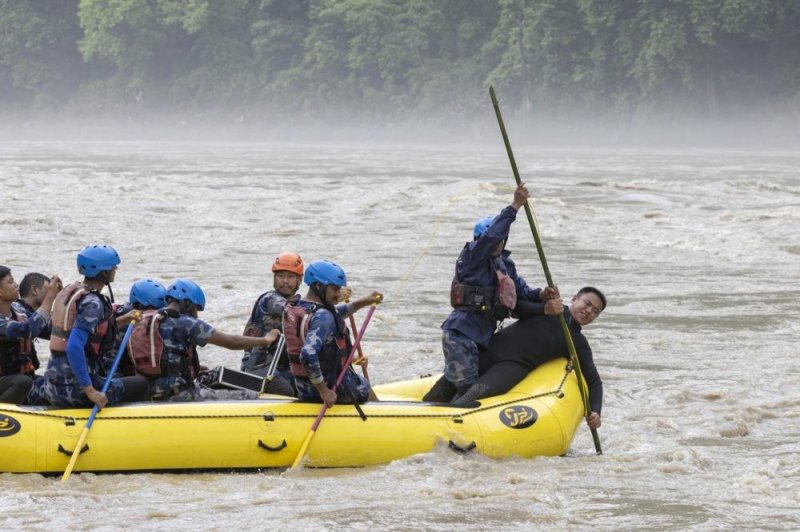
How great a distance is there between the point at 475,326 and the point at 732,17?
1572 inches

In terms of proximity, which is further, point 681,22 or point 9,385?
point 681,22

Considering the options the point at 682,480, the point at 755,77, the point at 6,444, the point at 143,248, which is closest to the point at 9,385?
the point at 6,444

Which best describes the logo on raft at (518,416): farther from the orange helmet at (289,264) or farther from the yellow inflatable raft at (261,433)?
the orange helmet at (289,264)

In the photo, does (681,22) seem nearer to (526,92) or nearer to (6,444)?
(526,92)

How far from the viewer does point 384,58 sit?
190 ft

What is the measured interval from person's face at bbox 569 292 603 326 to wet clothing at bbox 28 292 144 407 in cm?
Result: 242

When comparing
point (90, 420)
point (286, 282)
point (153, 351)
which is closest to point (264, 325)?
point (286, 282)

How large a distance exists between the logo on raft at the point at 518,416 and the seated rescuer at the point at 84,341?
1.99m

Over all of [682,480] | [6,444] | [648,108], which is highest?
[6,444]

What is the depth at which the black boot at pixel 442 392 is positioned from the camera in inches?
303

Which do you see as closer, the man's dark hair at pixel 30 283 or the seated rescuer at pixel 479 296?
the seated rescuer at pixel 479 296

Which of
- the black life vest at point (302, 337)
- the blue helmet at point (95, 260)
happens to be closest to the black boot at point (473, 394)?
the black life vest at point (302, 337)

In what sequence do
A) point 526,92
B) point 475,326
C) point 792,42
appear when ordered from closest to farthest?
point 475,326 → point 792,42 → point 526,92

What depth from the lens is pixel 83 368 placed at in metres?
6.71
